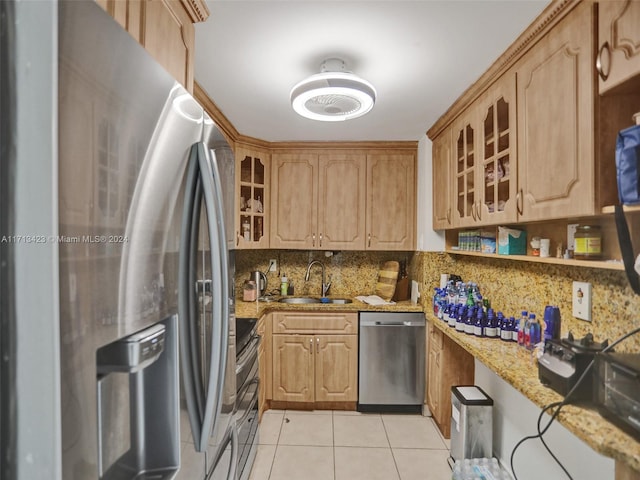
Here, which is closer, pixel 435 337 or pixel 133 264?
pixel 133 264

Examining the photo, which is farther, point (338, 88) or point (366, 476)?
point (366, 476)

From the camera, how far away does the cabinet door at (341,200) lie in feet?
10.7

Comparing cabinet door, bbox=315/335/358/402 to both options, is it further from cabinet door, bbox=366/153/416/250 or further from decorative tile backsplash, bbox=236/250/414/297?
cabinet door, bbox=366/153/416/250

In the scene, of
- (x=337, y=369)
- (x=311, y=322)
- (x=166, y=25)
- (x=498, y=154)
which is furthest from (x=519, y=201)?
(x=337, y=369)

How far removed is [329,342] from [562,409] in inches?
76.3

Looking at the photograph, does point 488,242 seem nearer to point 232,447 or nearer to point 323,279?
point 323,279

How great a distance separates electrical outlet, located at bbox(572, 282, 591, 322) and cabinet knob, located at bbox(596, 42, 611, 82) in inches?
33.0

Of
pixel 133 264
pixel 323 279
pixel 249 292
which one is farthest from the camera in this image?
pixel 323 279

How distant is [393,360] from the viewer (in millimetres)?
2887

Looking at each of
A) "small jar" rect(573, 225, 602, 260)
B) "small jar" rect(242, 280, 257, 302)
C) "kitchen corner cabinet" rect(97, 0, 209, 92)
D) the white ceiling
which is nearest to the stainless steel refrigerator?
"kitchen corner cabinet" rect(97, 0, 209, 92)

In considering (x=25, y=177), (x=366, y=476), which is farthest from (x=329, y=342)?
(x=25, y=177)

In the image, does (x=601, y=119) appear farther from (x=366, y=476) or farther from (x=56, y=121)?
(x=366, y=476)

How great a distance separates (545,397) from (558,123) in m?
1.05

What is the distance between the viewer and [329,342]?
116 inches
